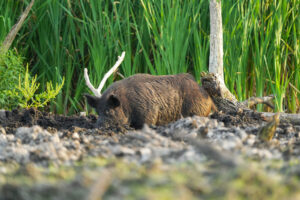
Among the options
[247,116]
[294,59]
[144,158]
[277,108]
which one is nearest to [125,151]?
[144,158]

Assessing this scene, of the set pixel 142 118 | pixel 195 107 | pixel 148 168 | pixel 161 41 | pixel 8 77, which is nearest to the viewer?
pixel 148 168

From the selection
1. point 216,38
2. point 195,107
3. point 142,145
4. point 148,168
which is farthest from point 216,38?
point 148,168

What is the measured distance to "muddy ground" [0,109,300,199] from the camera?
5.51ft

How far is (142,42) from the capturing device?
650cm

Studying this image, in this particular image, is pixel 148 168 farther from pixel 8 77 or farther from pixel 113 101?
pixel 8 77

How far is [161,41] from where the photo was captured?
226 inches

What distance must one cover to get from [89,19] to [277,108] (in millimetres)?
2755

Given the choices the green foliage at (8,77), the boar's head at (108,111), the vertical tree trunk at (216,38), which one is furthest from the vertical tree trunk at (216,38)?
the green foliage at (8,77)

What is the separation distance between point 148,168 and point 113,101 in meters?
2.18

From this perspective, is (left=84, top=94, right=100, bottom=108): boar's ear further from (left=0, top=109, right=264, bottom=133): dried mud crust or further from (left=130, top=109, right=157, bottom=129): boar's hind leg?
(left=130, top=109, right=157, bottom=129): boar's hind leg

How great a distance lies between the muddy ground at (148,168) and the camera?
1.68 meters

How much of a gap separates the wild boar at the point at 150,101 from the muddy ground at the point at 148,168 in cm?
43

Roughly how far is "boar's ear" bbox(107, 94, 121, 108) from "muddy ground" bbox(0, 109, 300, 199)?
0.40 metres

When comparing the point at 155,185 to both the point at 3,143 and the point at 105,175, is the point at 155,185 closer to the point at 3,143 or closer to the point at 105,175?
the point at 105,175
